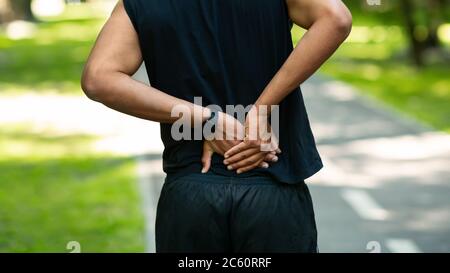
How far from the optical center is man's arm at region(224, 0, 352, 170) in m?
3.37

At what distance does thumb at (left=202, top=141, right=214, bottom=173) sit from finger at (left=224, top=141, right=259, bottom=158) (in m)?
0.06

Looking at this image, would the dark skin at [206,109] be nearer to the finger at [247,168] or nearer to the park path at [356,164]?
the finger at [247,168]

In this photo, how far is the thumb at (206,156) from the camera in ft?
11.4

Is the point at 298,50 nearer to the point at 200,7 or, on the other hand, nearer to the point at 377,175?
the point at 200,7

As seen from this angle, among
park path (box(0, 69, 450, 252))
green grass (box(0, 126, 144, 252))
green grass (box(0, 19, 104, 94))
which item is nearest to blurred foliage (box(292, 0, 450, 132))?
Result: park path (box(0, 69, 450, 252))

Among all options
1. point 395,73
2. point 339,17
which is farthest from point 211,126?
point 395,73

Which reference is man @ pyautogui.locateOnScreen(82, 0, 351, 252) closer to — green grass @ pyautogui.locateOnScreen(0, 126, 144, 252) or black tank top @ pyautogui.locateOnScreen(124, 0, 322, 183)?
black tank top @ pyautogui.locateOnScreen(124, 0, 322, 183)

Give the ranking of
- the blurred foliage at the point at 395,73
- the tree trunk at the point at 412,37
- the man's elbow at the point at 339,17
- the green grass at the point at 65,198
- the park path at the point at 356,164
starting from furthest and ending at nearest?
the tree trunk at the point at 412,37 → the blurred foliage at the point at 395,73 → the park path at the point at 356,164 → the green grass at the point at 65,198 → the man's elbow at the point at 339,17

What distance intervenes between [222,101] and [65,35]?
133ft

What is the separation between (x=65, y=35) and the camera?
43.2 m

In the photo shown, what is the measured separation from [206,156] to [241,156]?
130mm

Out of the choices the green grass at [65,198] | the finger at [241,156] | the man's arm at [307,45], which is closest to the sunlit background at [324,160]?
the green grass at [65,198]
